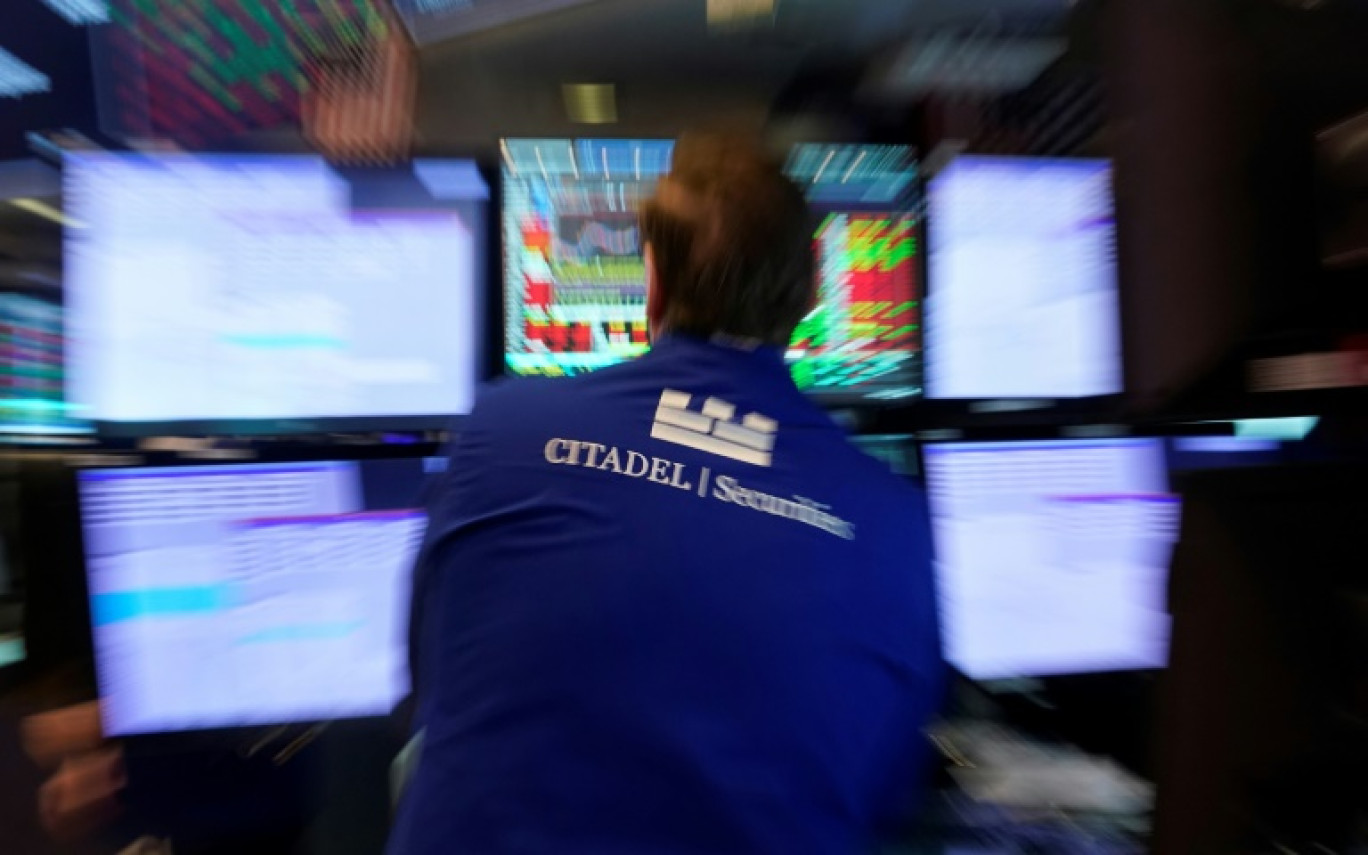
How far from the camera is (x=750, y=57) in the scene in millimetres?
1479

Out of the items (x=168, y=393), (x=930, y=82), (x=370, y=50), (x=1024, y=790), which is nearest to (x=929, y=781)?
(x=1024, y=790)

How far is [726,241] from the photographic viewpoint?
1.01 m

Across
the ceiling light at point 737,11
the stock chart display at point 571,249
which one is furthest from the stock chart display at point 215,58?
the ceiling light at point 737,11

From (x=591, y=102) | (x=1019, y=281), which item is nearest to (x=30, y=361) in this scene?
(x=591, y=102)

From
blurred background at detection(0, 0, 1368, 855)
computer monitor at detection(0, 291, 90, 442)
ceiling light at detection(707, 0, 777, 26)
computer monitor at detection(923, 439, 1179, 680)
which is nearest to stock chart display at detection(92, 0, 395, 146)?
blurred background at detection(0, 0, 1368, 855)

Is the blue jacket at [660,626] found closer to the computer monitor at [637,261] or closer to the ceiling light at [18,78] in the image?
the computer monitor at [637,261]

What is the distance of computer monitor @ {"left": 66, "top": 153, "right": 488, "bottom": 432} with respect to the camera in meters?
1.18

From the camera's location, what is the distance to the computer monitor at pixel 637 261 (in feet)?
4.09

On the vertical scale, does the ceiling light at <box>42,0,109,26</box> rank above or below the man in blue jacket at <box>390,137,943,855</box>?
above

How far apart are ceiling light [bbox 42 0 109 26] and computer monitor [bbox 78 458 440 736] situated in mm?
713

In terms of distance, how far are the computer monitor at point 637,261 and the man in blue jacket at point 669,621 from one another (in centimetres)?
29

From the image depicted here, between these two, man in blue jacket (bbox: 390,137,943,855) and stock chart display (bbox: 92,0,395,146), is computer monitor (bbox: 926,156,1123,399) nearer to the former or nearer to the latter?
man in blue jacket (bbox: 390,137,943,855)

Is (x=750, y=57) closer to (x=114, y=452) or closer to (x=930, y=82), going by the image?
(x=930, y=82)

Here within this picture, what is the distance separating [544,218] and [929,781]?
109cm
